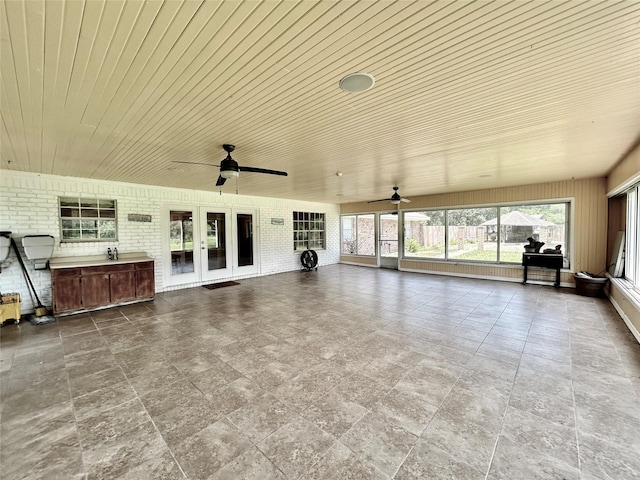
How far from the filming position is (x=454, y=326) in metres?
4.09

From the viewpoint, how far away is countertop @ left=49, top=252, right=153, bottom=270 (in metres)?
4.91

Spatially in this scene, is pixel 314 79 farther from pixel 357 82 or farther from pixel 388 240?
pixel 388 240

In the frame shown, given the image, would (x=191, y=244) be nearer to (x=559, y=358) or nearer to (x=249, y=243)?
(x=249, y=243)

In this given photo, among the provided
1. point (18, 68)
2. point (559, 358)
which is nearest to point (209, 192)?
point (18, 68)

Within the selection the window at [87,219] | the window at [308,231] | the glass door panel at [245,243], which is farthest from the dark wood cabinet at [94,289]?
the window at [308,231]

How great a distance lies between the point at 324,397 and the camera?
2.38 meters

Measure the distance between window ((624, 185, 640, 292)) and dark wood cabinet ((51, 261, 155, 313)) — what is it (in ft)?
29.4

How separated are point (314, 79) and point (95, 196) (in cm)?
611

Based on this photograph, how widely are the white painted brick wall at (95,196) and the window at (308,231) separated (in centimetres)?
95

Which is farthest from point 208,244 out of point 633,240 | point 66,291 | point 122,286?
point 633,240

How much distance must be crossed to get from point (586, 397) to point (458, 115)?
9.57 feet

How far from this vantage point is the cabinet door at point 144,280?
224 inches

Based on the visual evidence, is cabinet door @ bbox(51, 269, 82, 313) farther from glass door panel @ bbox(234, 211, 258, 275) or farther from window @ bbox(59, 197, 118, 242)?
glass door panel @ bbox(234, 211, 258, 275)

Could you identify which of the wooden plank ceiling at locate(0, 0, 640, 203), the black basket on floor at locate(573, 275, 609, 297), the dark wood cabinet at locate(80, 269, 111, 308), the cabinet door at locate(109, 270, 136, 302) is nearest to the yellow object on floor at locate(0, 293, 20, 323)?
the dark wood cabinet at locate(80, 269, 111, 308)
